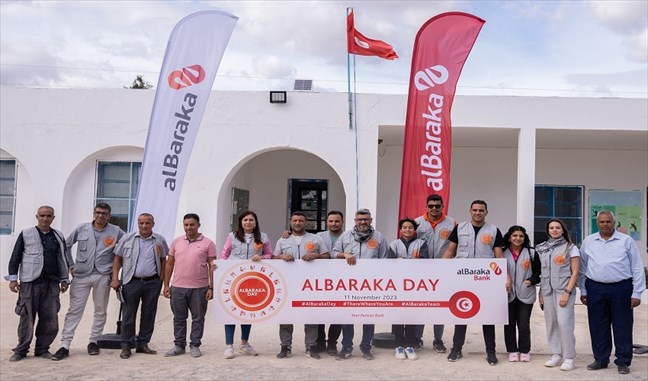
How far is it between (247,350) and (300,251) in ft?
3.70

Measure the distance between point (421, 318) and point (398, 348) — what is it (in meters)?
0.39

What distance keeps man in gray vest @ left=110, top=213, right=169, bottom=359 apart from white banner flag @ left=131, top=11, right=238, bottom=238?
A: 0.91 meters

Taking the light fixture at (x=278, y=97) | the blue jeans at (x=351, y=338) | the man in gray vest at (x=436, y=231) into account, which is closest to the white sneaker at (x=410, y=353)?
the man in gray vest at (x=436, y=231)

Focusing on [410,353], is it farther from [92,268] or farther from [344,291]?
[92,268]

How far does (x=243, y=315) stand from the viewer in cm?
614

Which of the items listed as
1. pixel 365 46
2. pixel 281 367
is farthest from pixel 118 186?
pixel 281 367

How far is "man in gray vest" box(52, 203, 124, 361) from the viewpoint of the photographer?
6152mm

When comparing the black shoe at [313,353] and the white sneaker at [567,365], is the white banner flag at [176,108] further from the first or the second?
the white sneaker at [567,365]

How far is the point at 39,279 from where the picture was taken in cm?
591

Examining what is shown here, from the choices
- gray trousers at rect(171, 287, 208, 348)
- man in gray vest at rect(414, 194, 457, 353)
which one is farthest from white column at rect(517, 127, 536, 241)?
gray trousers at rect(171, 287, 208, 348)

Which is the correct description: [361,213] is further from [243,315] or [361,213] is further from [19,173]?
[19,173]

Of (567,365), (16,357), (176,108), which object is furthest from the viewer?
(176,108)

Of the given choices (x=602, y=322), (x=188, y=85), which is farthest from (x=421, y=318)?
(x=188, y=85)

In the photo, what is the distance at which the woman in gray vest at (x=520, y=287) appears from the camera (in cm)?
590
